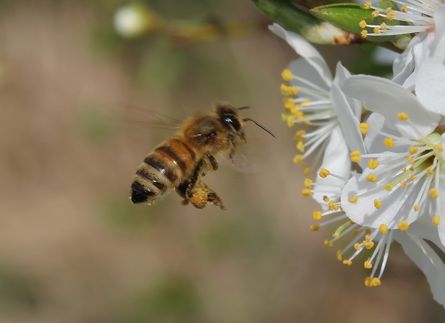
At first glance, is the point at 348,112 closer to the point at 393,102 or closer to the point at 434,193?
the point at 393,102

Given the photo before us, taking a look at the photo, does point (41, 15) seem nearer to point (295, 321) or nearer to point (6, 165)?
point (6, 165)

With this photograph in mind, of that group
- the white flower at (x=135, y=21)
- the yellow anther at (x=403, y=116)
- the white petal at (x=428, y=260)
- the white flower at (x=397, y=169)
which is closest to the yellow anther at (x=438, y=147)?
the white flower at (x=397, y=169)

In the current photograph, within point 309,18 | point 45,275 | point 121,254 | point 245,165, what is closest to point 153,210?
point 121,254

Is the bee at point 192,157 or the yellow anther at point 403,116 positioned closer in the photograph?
the yellow anther at point 403,116

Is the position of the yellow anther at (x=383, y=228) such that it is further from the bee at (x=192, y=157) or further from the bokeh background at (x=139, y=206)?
the bokeh background at (x=139, y=206)

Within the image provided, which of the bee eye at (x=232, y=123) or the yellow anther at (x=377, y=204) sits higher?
the bee eye at (x=232, y=123)
